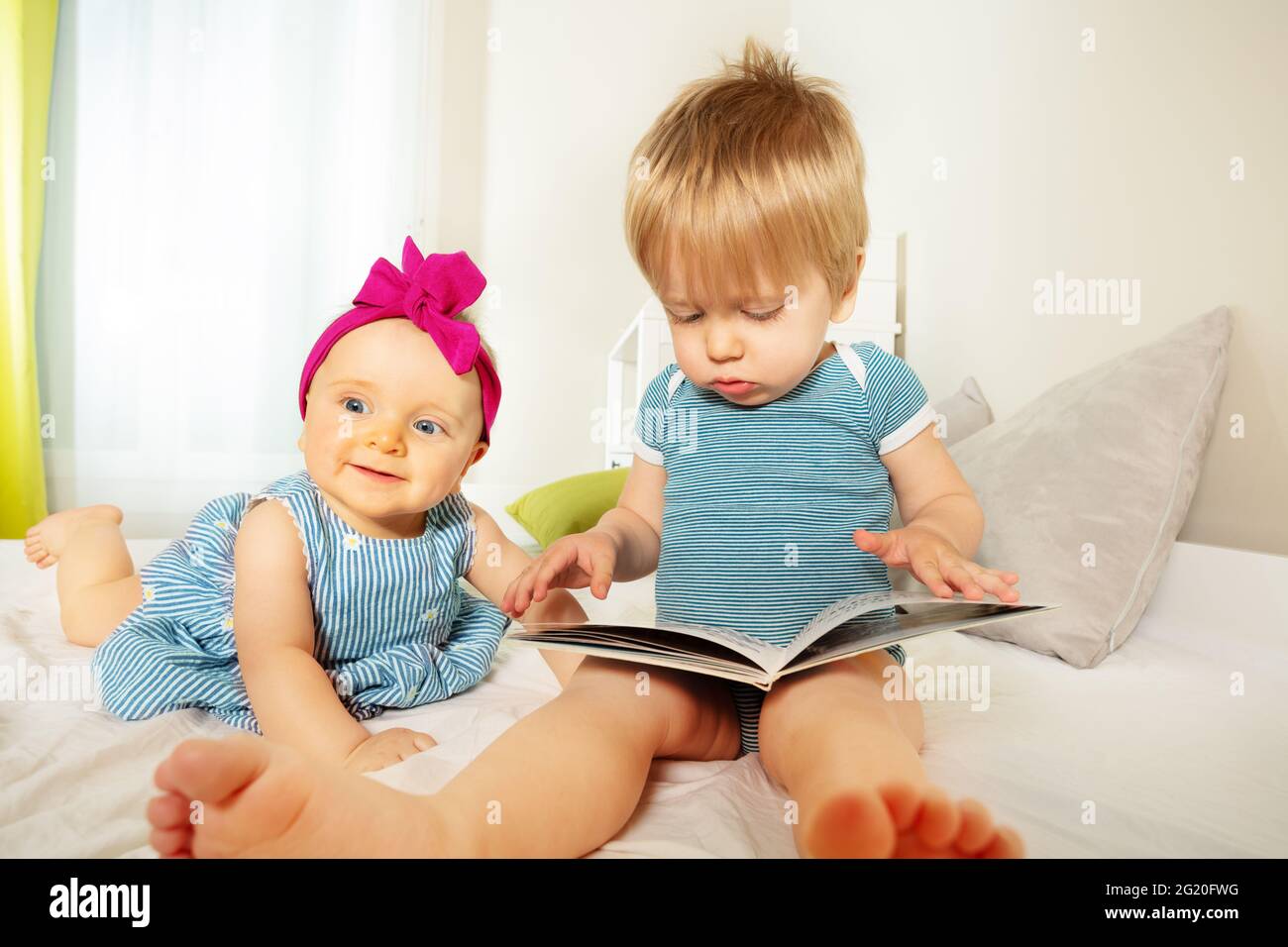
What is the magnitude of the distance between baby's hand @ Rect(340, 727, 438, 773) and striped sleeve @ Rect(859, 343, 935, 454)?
1.73 feet

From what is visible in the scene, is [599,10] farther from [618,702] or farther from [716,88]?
[618,702]

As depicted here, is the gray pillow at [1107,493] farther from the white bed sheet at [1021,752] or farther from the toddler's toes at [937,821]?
the toddler's toes at [937,821]

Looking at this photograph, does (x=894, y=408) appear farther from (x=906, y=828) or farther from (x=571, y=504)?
(x=571, y=504)

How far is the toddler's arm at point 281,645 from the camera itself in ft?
2.47

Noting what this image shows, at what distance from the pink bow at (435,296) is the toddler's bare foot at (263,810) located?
49 centimetres

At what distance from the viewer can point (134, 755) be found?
75 cm

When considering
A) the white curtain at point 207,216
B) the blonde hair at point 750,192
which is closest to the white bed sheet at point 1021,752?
the blonde hair at point 750,192

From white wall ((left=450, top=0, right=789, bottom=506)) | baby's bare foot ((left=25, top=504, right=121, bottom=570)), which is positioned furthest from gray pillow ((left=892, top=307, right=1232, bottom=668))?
white wall ((left=450, top=0, right=789, bottom=506))

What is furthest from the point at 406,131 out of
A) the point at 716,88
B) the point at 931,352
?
the point at 716,88

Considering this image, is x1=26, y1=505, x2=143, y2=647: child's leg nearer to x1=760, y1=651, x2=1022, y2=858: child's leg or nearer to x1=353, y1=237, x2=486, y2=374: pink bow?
x1=353, y1=237, x2=486, y2=374: pink bow

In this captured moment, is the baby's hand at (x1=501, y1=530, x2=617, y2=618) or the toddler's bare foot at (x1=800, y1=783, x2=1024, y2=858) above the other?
the baby's hand at (x1=501, y1=530, x2=617, y2=618)

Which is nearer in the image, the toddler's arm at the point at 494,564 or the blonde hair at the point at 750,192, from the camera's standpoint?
the blonde hair at the point at 750,192

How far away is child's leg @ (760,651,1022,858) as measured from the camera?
1.50 feet
